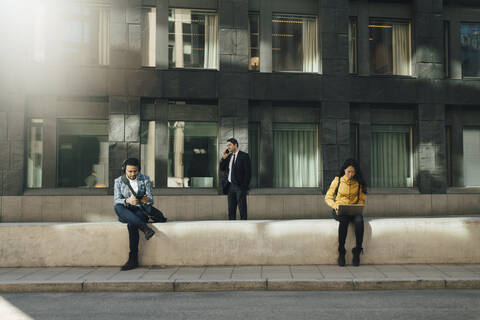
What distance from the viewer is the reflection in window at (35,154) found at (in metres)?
13.2

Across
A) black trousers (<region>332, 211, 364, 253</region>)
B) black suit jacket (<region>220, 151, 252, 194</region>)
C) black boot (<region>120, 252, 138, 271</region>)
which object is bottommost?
black boot (<region>120, 252, 138, 271</region>)

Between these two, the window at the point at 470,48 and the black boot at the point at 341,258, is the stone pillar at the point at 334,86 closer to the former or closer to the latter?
the window at the point at 470,48

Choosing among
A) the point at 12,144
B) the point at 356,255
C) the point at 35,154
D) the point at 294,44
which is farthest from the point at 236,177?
the point at 12,144

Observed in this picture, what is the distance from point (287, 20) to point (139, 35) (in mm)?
4943

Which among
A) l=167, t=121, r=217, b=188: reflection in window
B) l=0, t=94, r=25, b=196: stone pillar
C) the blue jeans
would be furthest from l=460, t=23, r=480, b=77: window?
l=0, t=94, r=25, b=196: stone pillar

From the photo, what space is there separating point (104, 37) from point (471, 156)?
517 inches

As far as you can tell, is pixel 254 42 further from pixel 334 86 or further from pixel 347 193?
pixel 347 193

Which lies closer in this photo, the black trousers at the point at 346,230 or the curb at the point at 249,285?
the curb at the point at 249,285

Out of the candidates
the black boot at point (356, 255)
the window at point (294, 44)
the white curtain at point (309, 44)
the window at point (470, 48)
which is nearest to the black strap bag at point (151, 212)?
the black boot at point (356, 255)

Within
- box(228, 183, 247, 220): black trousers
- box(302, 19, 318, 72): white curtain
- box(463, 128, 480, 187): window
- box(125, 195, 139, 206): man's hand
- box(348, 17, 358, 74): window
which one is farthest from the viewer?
box(463, 128, 480, 187): window

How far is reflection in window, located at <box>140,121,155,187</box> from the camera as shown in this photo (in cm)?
Answer: 1355

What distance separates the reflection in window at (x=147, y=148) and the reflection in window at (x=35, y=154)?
122 inches

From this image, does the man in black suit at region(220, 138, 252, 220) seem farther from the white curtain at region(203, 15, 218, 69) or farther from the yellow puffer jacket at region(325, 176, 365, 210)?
the white curtain at region(203, 15, 218, 69)

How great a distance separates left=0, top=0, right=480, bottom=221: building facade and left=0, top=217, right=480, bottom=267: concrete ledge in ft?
20.5
